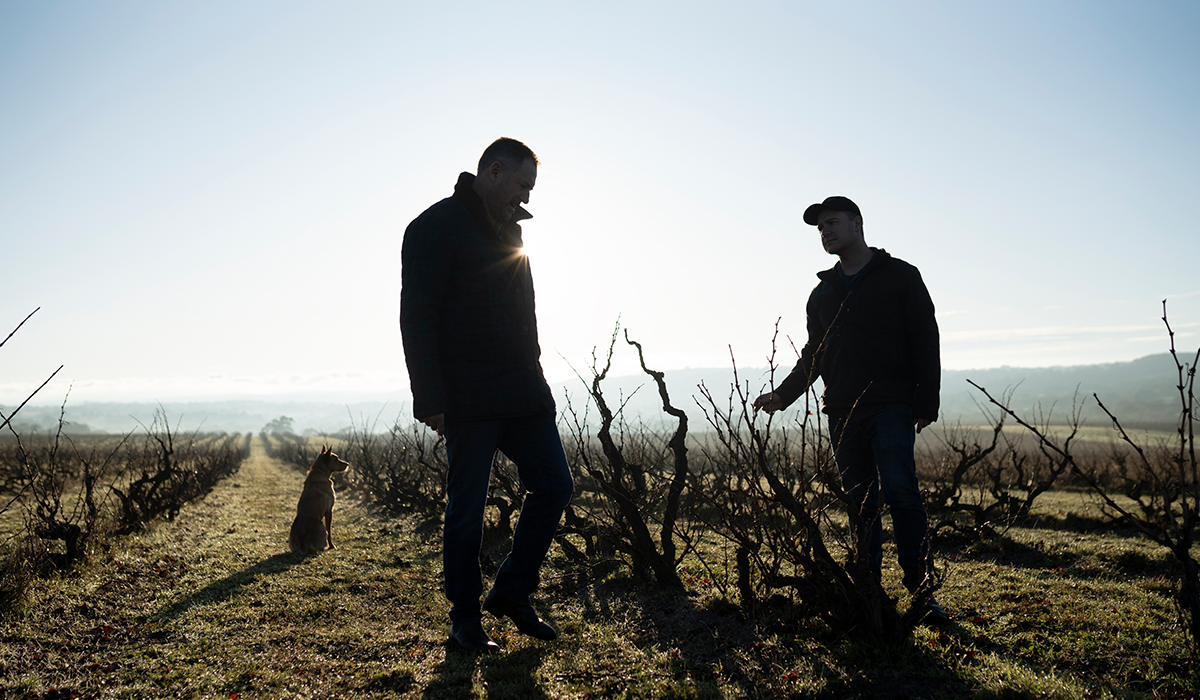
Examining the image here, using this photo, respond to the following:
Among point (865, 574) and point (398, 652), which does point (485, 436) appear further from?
point (865, 574)

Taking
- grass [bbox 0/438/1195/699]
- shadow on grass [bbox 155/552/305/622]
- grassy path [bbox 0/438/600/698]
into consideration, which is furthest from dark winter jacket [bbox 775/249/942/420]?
shadow on grass [bbox 155/552/305/622]

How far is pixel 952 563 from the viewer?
5156 mm

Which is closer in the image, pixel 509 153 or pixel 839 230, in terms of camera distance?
pixel 509 153

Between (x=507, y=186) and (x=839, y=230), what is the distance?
186 centimetres

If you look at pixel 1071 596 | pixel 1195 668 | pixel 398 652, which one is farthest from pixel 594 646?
pixel 1071 596

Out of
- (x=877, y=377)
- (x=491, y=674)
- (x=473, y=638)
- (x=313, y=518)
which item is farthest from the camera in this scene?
(x=313, y=518)

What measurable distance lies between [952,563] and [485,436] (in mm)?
4501

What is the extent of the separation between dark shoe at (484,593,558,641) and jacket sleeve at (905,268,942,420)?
2181mm

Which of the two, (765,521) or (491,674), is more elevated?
(765,521)

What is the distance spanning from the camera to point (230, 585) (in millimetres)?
4746

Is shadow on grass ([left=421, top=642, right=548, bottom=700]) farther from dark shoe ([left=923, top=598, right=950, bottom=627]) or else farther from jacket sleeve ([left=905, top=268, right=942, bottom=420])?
jacket sleeve ([left=905, top=268, right=942, bottom=420])

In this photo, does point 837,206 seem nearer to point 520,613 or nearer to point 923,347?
point 923,347

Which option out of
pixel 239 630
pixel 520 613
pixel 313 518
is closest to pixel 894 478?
pixel 520 613

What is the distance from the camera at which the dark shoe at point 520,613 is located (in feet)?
9.50
